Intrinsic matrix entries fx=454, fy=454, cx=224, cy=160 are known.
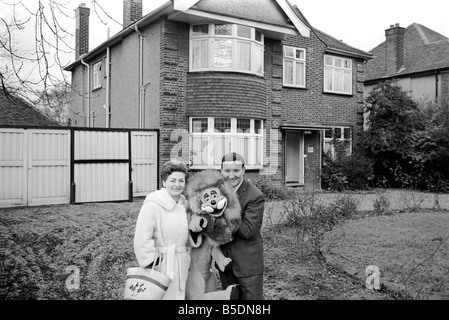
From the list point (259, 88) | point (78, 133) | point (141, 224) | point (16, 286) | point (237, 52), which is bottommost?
point (16, 286)

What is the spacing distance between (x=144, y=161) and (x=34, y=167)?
3271 millimetres

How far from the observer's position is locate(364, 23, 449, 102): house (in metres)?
23.4

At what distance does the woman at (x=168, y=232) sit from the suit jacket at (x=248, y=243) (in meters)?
0.43

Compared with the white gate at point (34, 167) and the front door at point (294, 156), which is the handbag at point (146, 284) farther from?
the front door at point (294, 156)

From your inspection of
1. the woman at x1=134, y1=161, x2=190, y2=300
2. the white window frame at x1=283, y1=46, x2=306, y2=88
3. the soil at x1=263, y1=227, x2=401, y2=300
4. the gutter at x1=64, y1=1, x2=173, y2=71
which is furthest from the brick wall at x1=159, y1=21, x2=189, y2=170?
the woman at x1=134, y1=161, x2=190, y2=300

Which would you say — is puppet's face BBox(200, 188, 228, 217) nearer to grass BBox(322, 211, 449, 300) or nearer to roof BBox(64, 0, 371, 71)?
grass BBox(322, 211, 449, 300)

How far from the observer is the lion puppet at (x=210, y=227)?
3.94m

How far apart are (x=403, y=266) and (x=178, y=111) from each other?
31.3ft

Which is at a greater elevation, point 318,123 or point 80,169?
point 318,123

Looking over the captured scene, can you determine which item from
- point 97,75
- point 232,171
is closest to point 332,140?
point 97,75

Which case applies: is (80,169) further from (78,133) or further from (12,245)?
(12,245)

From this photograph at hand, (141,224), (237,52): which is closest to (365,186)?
(237,52)

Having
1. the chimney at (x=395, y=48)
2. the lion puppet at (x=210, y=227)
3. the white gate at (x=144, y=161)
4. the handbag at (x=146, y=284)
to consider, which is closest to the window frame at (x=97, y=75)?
the white gate at (x=144, y=161)

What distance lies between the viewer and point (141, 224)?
12.6 feet
